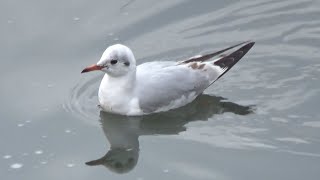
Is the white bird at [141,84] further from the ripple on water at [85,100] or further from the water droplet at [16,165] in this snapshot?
the water droplet at [16,165]

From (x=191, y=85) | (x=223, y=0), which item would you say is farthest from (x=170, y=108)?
(x=223, y=0)

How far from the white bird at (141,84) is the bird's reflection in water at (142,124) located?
62 millimetres

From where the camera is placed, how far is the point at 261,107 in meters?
6.91

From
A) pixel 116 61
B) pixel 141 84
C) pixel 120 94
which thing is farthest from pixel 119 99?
pixel 116 61

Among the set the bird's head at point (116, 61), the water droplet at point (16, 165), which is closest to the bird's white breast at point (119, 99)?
the bird's head at point (116, 61)

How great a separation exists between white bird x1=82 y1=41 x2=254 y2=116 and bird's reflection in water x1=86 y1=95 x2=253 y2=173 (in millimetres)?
62

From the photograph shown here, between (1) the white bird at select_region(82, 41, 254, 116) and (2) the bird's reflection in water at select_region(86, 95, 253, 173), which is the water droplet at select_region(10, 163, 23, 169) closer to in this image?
(2) the bird's reflection in water at select_region(86, 95, 253, 173)

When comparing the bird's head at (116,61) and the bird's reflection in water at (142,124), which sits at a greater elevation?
the bird's head at (116,61)

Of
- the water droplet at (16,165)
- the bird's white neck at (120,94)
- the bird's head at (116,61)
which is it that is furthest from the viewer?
the bird's white neck at (120,94)

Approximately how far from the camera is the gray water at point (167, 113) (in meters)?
6.24

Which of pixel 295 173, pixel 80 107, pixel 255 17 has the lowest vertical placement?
A: pixel 295 173

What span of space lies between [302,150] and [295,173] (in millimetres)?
313

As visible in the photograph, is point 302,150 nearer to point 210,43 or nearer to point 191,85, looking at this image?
point 191,85

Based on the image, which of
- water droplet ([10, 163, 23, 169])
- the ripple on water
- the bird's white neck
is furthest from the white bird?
water droplet ([10, 163, 23, 169])
